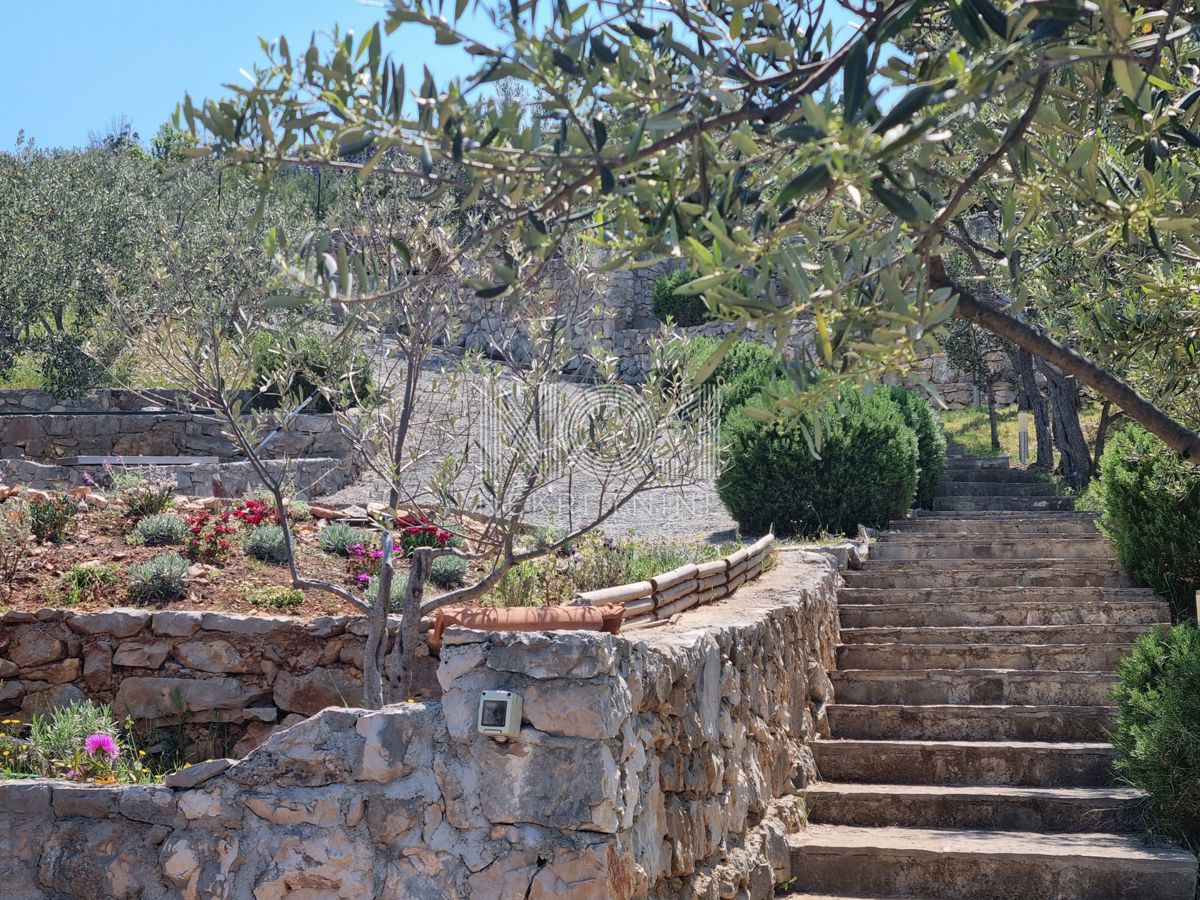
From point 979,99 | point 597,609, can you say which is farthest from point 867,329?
point 597,609

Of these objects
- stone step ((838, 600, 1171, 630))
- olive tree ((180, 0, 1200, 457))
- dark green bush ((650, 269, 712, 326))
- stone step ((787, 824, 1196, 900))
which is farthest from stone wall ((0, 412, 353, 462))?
olive tree ((180, 0, 1200, 457))

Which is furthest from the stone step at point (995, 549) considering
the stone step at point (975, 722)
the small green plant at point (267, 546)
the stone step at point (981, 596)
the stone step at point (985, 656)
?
the small green plant at point (267, 546)

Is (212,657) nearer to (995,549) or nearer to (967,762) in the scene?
(967,762)

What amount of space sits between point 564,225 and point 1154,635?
4672mm

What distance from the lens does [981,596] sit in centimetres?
934

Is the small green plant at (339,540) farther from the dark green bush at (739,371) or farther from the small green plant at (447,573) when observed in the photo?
the dark green bush at (739,371)

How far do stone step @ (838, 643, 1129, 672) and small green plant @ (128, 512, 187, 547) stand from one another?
490 centimetres

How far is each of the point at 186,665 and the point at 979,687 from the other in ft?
16.0

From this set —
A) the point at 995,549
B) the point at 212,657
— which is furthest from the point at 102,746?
the point at 995,549

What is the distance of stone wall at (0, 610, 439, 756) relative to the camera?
24.7ft

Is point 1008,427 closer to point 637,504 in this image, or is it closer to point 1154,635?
point 637,504

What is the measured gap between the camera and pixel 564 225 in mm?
3334

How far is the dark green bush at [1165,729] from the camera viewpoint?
5828mm

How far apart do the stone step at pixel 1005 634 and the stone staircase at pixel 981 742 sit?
11mm
